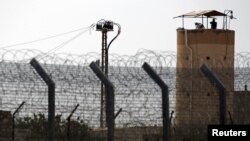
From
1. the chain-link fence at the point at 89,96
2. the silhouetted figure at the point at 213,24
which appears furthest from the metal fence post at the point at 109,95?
the silhouetted figure at the point at 213,24

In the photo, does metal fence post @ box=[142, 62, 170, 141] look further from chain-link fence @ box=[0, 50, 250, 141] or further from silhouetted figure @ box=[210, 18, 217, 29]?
silhouetted figure @ box=[210, 18, 217, 29]

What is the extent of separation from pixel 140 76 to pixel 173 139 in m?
3.53

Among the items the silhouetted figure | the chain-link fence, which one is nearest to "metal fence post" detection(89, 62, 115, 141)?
the chain-link fence

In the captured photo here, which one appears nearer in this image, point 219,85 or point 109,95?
point 109,95

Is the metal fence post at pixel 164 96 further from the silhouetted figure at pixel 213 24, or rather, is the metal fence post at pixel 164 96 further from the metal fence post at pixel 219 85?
the silhouetted figure at pixel 213 24

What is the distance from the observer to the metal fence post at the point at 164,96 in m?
12.2

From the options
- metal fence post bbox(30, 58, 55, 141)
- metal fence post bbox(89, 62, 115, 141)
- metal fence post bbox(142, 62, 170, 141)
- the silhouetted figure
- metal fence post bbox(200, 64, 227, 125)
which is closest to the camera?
metal fence post bbox(30, 58, 55, 141)

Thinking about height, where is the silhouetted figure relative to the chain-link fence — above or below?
above

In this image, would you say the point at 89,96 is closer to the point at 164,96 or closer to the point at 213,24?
the point at 164,96

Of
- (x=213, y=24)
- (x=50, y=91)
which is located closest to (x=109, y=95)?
(x=50, y=91)

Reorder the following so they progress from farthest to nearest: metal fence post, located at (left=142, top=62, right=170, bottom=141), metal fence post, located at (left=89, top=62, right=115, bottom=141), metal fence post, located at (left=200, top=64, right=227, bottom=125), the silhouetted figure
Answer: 1. the silhouetted figure
2. metal fence post, located at (left=200, top=64, right=227, bottom=125)
3. metal fence post, located at (left=142, top=62, right=170, bottom=141)
4. metal fence post, located at (left=89, top=62, right=115, bottom=141)

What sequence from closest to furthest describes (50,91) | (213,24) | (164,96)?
(50,91), (164,96), (213,24)

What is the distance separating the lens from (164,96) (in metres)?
12.2

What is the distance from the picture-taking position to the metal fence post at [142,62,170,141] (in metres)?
12.2
